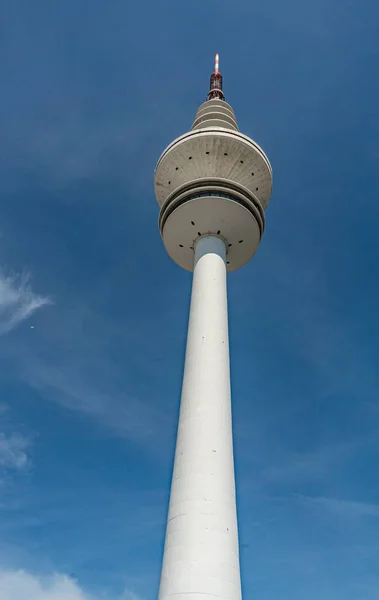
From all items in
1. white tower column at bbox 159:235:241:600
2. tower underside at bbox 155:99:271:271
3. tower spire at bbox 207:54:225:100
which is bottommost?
white tower column at bbox 159:235:241:600

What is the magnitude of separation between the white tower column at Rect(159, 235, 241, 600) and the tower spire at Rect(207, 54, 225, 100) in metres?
32.8

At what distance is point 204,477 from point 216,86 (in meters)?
49.9

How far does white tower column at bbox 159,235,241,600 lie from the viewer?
920 inches

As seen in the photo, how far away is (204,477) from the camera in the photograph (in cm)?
2622

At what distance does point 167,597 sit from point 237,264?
2895 centimetres

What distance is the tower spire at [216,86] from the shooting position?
5759 cm

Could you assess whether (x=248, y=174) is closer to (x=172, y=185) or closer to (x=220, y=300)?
(x=172, y=185)

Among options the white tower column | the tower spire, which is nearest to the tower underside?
the white tower column

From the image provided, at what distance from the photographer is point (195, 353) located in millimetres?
32375

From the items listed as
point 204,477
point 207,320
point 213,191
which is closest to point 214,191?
point 213,191

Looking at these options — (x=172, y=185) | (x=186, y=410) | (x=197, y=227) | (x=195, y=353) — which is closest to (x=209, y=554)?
(x=186, y=410)

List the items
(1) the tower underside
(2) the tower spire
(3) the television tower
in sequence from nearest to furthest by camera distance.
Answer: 1. (3) the television tower
2. (1) the tower underside
3. (2) the tower spire

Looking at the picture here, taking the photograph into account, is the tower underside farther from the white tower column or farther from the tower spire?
the tower spire

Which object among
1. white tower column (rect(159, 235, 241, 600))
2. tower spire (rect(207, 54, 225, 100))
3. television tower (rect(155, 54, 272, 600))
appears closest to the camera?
white tower column (rect(159, 235, 241, 600))
